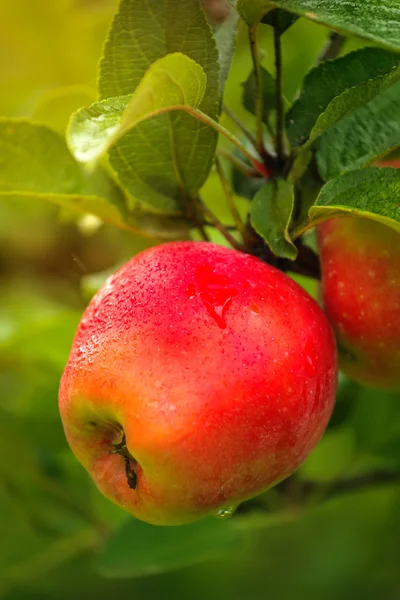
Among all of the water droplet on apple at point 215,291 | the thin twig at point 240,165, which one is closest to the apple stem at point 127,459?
the water droplet on apple at point 215,291

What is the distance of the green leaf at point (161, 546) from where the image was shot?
3.71 feet

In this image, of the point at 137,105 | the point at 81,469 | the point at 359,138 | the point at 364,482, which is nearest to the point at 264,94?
the point at 359,138

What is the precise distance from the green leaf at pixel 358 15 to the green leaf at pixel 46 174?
28 centimetres

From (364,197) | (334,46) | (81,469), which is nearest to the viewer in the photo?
(364,197)

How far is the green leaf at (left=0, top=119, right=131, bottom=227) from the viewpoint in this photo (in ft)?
2.64

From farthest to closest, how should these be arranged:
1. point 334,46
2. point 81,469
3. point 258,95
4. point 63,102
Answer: point 81,469
point 63,102
point 334,46
point 258,95

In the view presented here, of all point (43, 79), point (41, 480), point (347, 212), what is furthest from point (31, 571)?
point (43, 79)

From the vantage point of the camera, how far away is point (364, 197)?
25.9 inches

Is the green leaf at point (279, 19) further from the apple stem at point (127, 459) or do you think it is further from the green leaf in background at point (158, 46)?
Answer: the apple stem at point (127, 459)

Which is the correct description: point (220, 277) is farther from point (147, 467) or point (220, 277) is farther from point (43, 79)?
point (43, 79)

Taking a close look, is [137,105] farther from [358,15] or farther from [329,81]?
[329,81]

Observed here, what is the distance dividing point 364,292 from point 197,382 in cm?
21

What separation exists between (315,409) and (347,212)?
0.54 feet

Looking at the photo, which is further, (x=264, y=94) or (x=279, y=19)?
(x=264, y=94)
